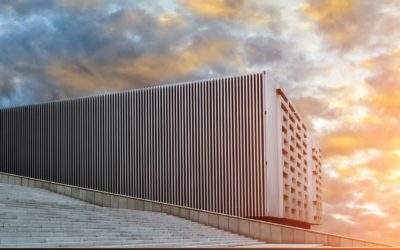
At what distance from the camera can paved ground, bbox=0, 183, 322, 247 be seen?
18391 millimetres

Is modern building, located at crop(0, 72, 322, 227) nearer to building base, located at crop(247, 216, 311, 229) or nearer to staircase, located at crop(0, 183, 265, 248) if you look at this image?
building base, located at crop(247, 216, 311, 229)

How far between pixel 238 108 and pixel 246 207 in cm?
657

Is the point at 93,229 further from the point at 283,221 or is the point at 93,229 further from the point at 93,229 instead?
the point at 283,221

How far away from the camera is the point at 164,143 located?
41.7 meters

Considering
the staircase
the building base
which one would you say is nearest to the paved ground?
the staircase

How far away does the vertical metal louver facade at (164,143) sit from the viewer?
38.8 m

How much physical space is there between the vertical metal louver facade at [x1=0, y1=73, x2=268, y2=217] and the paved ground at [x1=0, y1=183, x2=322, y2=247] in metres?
9.21

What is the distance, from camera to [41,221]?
20.6 metres

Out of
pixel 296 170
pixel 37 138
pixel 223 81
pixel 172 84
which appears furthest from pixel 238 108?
pixel 37 138

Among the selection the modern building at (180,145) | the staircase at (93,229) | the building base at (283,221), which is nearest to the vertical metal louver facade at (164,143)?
the modern building at (180,145)

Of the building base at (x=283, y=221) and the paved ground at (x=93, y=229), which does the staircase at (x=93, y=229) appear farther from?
the building base at (x=283, y=221)

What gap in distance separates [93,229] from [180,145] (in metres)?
19.7

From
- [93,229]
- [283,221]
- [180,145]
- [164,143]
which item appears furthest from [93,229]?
[283,221]

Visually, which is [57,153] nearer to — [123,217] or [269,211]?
[269,211]
